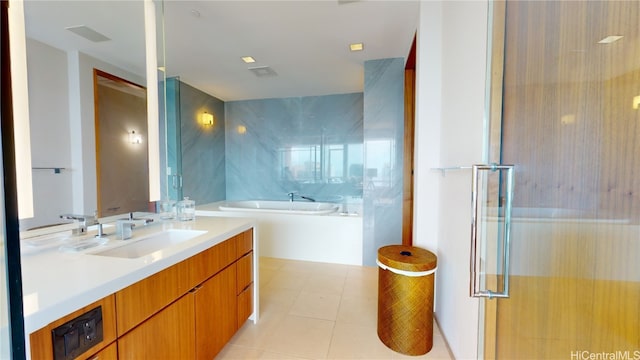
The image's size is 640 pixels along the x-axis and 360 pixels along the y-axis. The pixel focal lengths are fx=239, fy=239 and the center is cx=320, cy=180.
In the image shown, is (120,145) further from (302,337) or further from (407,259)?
(407,259)

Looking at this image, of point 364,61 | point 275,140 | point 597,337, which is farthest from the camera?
point 275,140

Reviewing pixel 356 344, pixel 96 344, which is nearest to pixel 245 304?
pixel 356 344

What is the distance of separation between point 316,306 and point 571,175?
2.01 m

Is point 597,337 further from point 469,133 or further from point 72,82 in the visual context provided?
point 72,82

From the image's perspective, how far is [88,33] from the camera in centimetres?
166

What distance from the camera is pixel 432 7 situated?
75.0 inches

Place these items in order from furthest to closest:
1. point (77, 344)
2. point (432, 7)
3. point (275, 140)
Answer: point (275, 140) → point (432, 7) → point (77, 344)

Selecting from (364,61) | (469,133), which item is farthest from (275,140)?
(469,133)

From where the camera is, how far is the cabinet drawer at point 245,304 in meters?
1.70

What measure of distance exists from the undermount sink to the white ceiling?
1.08m

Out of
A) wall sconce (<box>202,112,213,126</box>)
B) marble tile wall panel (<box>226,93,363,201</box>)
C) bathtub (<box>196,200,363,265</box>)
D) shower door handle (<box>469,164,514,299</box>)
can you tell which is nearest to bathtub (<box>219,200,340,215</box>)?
marble tile wall panel (<box>226,93,363,201</box>)

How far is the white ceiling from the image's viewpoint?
1573mm

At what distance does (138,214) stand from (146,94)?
2.85 feet

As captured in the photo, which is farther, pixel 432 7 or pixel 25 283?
pixel 432 7
